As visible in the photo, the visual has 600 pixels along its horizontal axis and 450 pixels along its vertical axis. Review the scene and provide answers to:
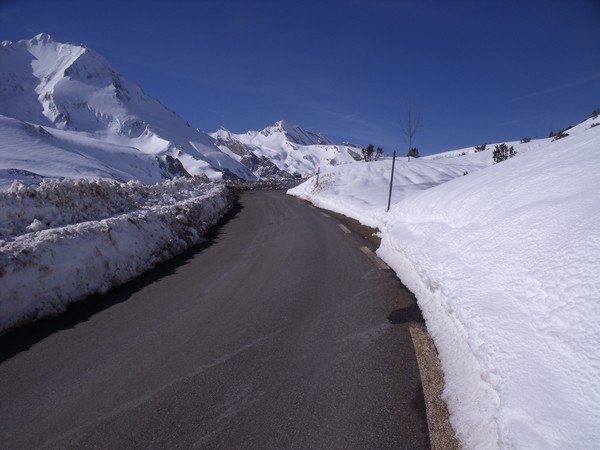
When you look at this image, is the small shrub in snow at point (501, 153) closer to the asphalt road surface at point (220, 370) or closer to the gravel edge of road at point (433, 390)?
the asphalt road surface at point (220, 370)

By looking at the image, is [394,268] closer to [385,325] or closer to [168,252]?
[385,325]

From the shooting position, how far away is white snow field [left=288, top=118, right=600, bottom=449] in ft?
7.45

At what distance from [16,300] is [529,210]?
259 inches

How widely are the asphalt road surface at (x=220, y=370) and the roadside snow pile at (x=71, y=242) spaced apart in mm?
325

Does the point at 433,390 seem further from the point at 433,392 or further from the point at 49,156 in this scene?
the point at 49,156

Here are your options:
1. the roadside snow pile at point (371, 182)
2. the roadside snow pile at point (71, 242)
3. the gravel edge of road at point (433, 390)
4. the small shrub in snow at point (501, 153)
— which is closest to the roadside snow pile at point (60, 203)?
the roadside snow pile at point (71, 242)

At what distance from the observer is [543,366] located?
256 centimetres

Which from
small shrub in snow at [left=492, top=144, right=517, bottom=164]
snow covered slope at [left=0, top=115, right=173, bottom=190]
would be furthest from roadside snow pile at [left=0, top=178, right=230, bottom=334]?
snow covered slope at [left=0, top=115, right=173, bottom=190]

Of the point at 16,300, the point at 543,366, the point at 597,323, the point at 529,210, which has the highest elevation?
the point at 529,210

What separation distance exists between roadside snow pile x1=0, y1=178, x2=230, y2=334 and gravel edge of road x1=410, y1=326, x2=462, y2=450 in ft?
14.9

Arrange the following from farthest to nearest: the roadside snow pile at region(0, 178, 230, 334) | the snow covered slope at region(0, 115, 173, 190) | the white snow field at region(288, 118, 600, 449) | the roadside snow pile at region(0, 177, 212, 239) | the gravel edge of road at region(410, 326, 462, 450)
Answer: the snow covered slope at region(0, 115, 173, 190) → the roadside snow pile at region(0, 177, 212, 239) → the roadside snow pile at region(0, 178, 230, 334) → the gravel edge of road at region(410, 326, 462, 450) → the white snow field at region(288, 118, 600, 449)

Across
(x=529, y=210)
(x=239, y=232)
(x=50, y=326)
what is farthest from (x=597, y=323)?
(x=239, y=232)

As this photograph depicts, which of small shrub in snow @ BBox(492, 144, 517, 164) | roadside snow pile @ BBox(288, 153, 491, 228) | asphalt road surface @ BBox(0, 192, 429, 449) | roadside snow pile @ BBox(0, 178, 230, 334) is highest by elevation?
small shrub in snow @ BBox(492, 144, 517, 164)

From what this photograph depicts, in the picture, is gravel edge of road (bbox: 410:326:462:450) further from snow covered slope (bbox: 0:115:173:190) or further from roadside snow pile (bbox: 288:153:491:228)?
snow covered slope (bbox: 0:115:173:190)
